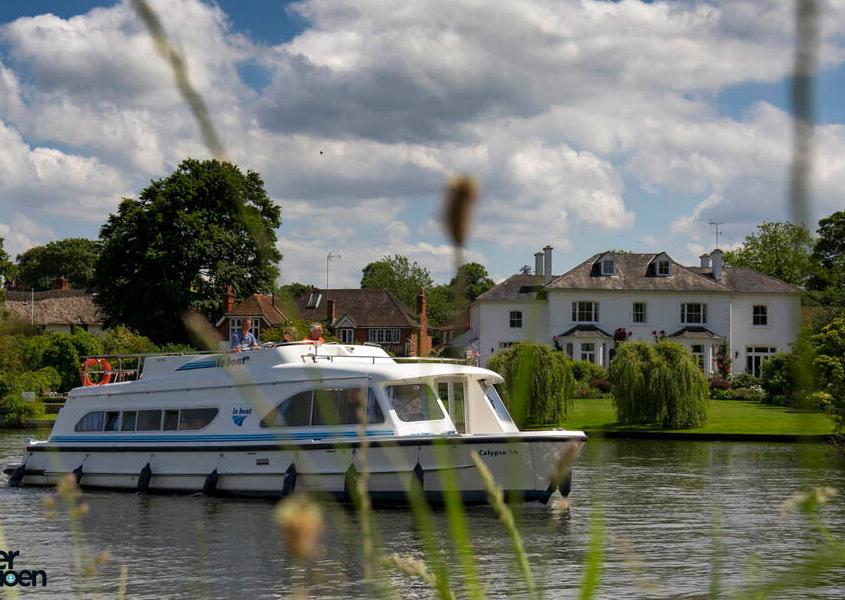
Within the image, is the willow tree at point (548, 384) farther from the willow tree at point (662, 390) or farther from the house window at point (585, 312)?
the house window at point (585, 312)

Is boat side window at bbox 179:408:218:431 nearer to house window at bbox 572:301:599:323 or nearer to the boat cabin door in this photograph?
the boat cabin door

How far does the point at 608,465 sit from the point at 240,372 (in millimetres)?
26868

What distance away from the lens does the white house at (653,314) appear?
209ft

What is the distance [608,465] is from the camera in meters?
27.6

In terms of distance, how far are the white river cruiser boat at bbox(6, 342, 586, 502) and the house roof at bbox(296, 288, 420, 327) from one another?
2561 inches

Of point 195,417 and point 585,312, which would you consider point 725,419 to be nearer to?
point 585,312

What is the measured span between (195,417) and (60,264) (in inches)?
4060

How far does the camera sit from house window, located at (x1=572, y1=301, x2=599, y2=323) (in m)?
64.6

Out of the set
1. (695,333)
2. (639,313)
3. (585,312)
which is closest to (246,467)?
(585,312)

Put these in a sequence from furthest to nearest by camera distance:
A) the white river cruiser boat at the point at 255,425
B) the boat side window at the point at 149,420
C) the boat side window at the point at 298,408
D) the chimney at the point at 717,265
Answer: the chimney at the point at 717,265, the boat side window at the point at 149,420, the boat side window at the point at 298,408, the white river cruiser boat at the point at 255,425

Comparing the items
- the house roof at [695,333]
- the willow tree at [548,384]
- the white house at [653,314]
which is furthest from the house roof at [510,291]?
the willow tree at [548,384]

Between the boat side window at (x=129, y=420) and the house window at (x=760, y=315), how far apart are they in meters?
49.1

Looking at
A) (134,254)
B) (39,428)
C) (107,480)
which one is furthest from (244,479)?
(134,254)

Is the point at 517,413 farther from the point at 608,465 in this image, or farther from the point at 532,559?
the point at 608,465
